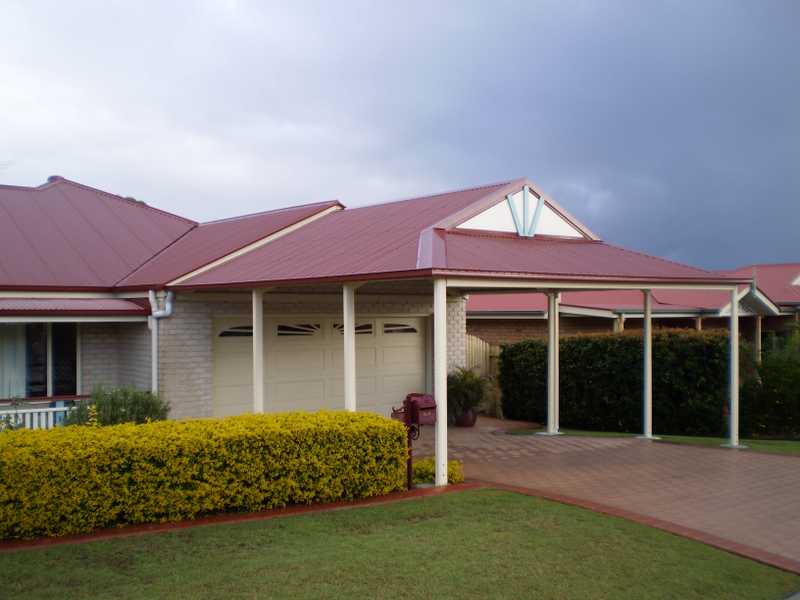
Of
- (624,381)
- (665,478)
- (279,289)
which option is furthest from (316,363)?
(665,478)

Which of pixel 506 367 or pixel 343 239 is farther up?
pixel 343 239

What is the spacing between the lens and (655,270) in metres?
12.1

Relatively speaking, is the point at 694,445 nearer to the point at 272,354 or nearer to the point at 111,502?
the point at 272,354

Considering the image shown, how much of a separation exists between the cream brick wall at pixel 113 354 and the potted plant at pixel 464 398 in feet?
19.8

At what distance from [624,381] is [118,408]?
32.4 ft

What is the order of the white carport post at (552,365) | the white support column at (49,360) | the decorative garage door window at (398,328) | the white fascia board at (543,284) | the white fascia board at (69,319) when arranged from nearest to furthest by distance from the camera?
the white fascia board at (543,284)
the white fascia board at (69,319)
the white support column at (49,360)
the white carport post at (552,365)
the decorative garage door window at (398,328)

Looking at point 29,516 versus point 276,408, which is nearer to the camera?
point 29,516

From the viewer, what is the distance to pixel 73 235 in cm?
1530

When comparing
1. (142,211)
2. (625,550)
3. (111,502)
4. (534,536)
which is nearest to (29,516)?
(111,502)

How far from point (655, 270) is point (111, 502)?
863cm

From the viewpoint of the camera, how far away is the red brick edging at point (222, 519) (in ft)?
23.3

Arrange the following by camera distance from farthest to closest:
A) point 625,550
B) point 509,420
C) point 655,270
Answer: point 509,420, point 655,270, point 625,550

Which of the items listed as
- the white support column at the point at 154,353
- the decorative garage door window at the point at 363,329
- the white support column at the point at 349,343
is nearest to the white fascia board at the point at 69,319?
the white support column at the point at 154,353

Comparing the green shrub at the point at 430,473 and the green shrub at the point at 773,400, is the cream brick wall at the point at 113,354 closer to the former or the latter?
the green shrub at the point at 430,473
